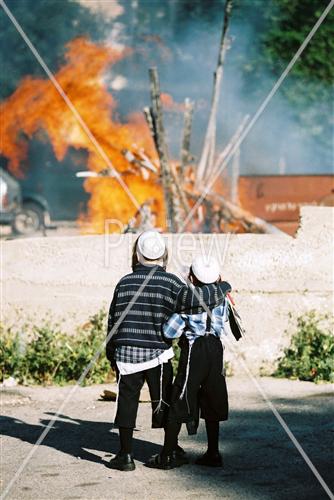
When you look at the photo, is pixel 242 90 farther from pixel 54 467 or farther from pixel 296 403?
pixel 54 467

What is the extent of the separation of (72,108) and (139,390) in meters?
12.7

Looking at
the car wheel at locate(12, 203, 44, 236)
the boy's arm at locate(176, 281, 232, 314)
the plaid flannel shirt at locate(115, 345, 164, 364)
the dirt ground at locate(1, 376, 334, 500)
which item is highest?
the car wheel at locate(12, 203, 44, 236)

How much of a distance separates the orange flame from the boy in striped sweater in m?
10.1

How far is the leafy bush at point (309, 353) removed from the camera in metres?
9.15

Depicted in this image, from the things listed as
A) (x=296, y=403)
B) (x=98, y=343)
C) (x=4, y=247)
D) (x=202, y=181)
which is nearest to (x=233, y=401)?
(x=296, y=403)

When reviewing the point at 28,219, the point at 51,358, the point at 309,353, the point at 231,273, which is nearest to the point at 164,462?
the point at 51,358

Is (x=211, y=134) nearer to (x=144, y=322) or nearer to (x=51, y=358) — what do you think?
(x=51, y=358)

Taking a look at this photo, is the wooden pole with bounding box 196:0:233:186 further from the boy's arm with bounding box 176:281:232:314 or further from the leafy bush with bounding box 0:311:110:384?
the boy's arm with bounding box 176:281:232:314

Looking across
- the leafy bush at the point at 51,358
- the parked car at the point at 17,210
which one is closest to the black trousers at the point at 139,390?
the leafy bush at the point at 51,358

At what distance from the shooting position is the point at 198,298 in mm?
6273

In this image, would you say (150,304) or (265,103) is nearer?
(150,304)

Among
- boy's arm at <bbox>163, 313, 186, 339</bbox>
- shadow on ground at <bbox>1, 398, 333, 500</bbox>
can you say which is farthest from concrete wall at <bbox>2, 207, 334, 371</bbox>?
boy's arm at <bbox>163, 313, 186, 339</bbox>

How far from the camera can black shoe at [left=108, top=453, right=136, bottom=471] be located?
624 centimetres

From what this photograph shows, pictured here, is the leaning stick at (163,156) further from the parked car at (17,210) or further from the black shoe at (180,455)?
the black shoe at (180,455)
